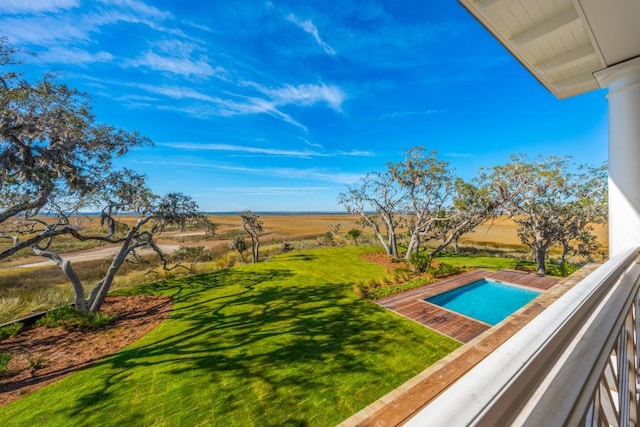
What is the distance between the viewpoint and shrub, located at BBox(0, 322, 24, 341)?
18.0ft

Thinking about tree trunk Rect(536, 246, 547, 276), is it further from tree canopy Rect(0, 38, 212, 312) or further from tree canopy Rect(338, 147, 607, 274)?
tree canopy Rect(0, 38, 212, 312)

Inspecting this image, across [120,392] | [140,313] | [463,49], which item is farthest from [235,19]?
[120,392]

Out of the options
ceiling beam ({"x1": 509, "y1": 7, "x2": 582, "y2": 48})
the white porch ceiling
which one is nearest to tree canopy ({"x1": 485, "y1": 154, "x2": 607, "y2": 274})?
the white porch ceiling

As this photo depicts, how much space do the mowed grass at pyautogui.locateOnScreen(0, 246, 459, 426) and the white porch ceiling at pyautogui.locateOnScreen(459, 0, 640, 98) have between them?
480 centimetres

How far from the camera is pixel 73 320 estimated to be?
20.3 feet

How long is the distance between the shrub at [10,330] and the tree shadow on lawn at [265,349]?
323 cm

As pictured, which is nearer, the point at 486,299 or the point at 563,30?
the point at 563,30

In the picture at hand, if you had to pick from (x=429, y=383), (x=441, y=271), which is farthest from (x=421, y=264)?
(x=429, y=383)

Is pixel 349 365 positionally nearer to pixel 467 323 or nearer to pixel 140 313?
pixel 467 323

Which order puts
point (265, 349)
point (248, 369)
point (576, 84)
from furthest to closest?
point (265, 349) → point (248, 369) → point (576, 84)

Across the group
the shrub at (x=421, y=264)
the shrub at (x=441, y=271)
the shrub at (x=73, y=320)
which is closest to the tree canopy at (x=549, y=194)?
the shrub at (x=441, y=271)

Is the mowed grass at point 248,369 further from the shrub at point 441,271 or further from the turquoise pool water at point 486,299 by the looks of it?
the shrub at point 441,271

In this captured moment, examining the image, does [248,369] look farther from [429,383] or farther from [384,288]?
[384,288]

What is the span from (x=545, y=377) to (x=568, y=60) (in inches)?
132
